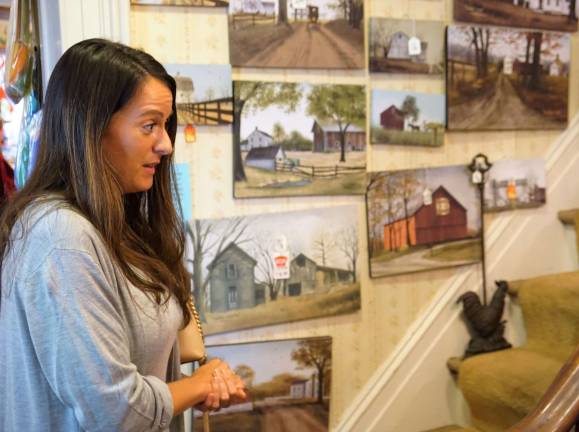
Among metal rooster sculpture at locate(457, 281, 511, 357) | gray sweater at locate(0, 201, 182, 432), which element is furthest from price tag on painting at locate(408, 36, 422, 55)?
gray sweater at locate(0, 201, 182, 432)

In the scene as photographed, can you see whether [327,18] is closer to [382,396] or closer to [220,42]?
[220,42]

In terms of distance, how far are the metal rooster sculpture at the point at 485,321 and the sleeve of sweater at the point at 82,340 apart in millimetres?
1547

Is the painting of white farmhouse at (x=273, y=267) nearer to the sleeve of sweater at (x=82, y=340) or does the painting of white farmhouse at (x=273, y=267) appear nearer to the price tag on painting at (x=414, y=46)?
the price tag on painting at (x=414, y=46)

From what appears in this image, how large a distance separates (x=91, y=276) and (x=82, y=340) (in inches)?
3.6

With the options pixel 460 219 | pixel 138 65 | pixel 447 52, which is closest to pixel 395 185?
pixel 460 219

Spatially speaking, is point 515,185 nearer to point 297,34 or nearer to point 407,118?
point 407,118

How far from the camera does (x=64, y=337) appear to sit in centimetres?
89

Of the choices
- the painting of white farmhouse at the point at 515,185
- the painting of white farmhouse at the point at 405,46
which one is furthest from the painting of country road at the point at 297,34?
the painting of white farmhouse at the point at 515,185

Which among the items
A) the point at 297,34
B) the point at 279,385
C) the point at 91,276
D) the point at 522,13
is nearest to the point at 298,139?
the point at 297,34

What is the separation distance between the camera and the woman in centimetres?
89

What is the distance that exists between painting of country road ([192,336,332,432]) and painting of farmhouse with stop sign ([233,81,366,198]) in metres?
0.48

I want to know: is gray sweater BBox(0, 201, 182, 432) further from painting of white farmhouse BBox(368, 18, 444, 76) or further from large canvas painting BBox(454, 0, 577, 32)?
large canvas painting BBox(454, 0, 577, 32)

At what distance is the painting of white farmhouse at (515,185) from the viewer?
2.27 metres

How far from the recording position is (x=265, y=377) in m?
1.96
